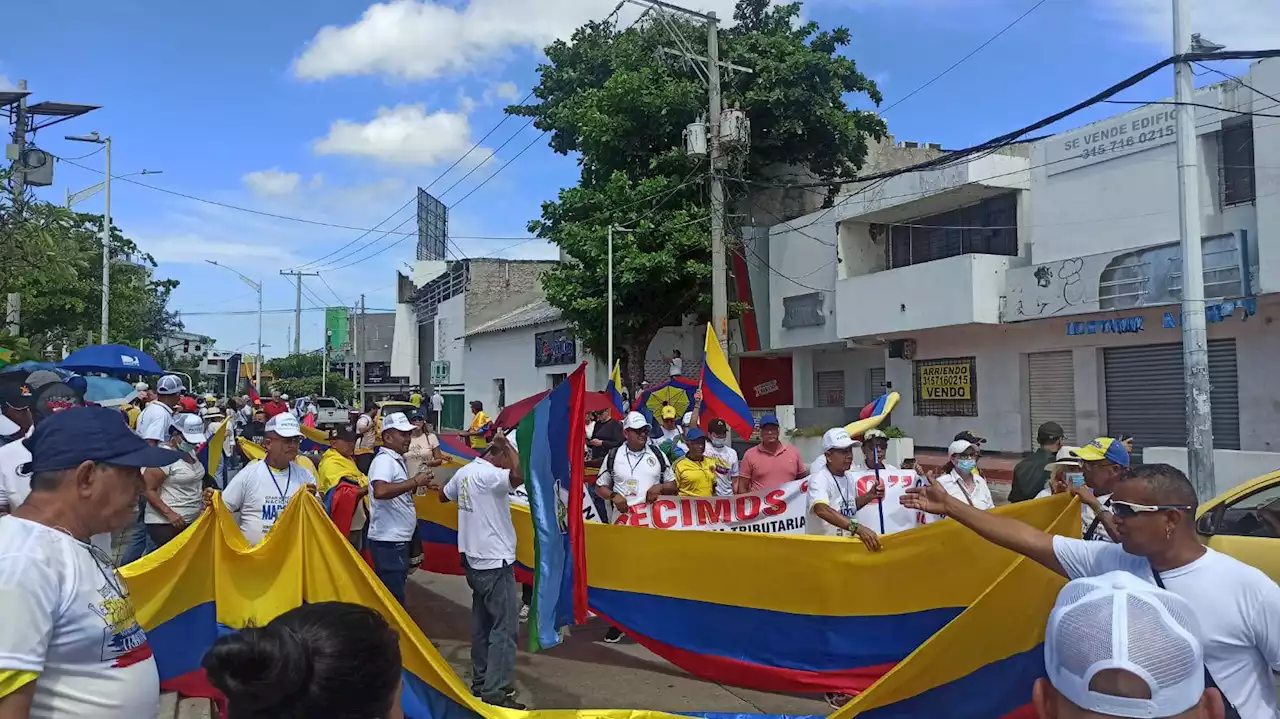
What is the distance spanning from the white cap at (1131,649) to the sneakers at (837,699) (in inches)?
164

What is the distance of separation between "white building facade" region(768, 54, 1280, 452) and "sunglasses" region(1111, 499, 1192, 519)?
11665 millimetres

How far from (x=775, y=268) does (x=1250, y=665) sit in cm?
2240

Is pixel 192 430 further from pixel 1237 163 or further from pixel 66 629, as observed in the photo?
pixel 1237 163

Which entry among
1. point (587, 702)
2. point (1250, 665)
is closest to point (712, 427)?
point (587, 702)

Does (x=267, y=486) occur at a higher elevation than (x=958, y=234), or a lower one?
lower

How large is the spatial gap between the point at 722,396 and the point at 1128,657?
963 cm

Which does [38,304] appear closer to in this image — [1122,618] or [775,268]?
[775,268]

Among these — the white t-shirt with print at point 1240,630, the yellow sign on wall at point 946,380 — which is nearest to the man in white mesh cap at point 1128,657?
the white t-shirt with print at point 1240,630

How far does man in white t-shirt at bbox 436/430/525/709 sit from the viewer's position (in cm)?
568

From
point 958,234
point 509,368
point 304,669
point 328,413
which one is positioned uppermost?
point 958,234

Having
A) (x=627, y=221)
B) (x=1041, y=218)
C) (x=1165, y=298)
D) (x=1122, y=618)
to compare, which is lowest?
(x=1122, y=618)

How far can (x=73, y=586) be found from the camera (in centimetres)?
220

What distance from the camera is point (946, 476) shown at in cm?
687

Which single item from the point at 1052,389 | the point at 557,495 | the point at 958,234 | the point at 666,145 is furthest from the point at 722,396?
the point at 666,145
